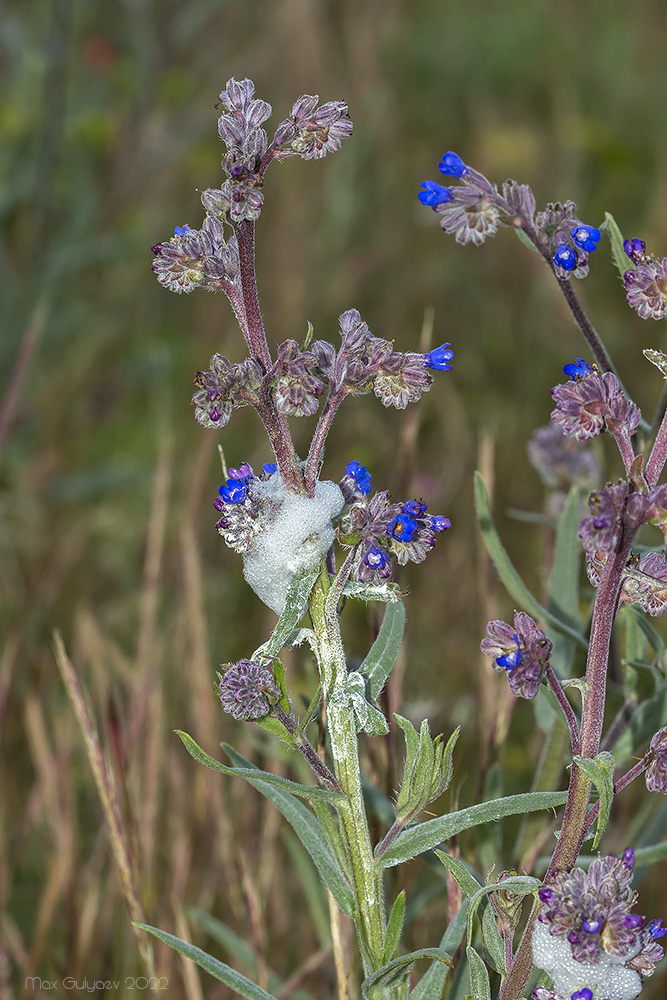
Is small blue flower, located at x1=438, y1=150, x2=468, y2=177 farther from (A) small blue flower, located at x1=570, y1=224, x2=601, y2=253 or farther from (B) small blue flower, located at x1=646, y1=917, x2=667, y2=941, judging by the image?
(B) small blue flower, located at x1=646, y1=917, x2=667, y2=941

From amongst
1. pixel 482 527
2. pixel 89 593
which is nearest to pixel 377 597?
pixel 482 527

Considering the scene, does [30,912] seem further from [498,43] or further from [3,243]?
[498,43]

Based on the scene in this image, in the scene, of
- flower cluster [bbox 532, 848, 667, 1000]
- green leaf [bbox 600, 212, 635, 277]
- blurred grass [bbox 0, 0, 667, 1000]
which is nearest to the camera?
flower cluster [bbox 532, 848, 667, 1000]

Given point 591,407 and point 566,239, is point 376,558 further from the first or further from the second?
point 566,239

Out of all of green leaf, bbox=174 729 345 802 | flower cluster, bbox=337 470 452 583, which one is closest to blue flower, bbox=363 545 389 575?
flower cluster, bbox=337 470 452 583

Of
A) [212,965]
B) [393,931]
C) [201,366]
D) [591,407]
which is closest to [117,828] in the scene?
[212,965]

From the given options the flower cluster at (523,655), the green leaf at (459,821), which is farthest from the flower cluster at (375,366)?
the green leaf at (459,821)
